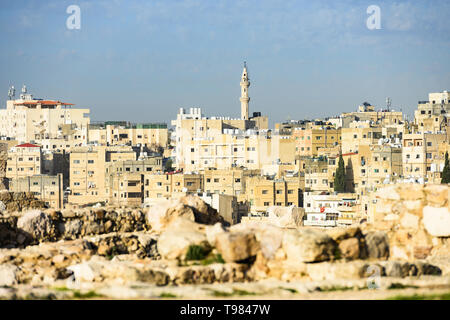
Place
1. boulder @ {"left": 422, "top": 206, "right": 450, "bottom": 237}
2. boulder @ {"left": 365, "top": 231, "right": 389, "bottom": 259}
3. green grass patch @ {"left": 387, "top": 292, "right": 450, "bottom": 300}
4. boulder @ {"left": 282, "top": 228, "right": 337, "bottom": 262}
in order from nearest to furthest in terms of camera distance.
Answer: green grass patch @ {"left": 387, "top": 292, "right": 450, "bottom": 300}
boulder @ {"left": 282, "top": 228, "right": 337, "bottom": 262}
boulder @ {"left": 365, "top": 231, "right": 389, "bottom": 259}
boulder @ {"left": 422, "top": 206, "right": 450, "bottom": 237}

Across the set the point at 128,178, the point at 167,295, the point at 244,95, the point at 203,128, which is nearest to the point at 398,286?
the point at 167,295

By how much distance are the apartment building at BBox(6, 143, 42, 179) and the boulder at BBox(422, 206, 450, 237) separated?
92547mm

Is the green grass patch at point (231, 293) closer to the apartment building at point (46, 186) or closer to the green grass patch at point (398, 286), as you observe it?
the green grass patch at point (398, 286)

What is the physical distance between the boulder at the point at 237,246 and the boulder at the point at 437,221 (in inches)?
114

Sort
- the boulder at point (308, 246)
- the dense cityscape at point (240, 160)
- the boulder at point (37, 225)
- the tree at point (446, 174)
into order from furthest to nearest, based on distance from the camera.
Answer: the dense cityscape at point (240, 160), the tree at point (446, 174), the boulder at point (37, 225), the boulder at point (308, 246)

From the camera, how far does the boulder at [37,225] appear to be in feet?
65.5

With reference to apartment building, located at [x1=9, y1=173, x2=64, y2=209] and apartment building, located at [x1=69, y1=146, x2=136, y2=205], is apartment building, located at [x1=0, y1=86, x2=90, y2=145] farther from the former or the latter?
apartment building, located at [x1=9, y1=173, x2=64, y2=209]

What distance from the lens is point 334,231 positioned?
17.0 meters

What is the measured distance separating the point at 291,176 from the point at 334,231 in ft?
252

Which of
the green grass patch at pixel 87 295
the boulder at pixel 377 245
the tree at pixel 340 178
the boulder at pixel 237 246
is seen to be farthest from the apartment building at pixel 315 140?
the green grass patch at pixel 87 295

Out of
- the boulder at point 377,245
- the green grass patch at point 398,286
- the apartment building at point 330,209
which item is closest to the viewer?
the green grass patch at point 398,286

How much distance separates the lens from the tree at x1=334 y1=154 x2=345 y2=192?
88375 mm

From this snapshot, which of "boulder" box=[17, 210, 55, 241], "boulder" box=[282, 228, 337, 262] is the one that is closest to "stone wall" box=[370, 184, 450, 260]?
"boulder" box=[282, 228, 337, 262]

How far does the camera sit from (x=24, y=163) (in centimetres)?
10981
